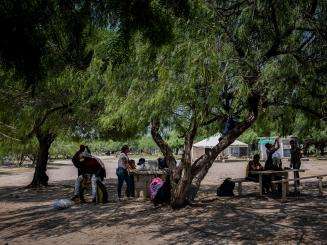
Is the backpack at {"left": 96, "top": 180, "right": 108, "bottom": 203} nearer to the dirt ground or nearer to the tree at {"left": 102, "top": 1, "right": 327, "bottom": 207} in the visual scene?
the dirt ground

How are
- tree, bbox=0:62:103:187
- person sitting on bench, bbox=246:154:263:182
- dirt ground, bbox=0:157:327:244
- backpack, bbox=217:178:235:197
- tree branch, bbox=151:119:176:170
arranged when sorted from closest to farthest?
dirt ground, bbox=0:157:327:244, tree branch, bbox=151:119:176:170, tree, bbox=0:62:103:187, backpack, bbox=217:178:235:197, person sitting on bench, bbox=246:154:263:182

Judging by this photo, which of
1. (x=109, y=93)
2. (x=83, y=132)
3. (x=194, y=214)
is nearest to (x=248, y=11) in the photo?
(x=109, y=93)

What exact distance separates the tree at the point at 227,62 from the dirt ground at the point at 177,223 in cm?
215

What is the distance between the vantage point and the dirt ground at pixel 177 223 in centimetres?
786

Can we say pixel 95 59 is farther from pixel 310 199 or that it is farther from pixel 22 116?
pixel 310 199

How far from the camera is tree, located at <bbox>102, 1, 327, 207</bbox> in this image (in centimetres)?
828

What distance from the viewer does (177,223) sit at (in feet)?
30.1

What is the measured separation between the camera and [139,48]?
9.18 meters

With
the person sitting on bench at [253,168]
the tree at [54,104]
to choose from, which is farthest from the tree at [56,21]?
the person sitting on bench at [253,168]

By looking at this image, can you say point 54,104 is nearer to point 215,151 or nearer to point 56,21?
point 215,151

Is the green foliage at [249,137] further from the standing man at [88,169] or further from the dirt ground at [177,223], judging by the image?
the dirt ground at [177,223]

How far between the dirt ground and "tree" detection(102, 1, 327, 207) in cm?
215

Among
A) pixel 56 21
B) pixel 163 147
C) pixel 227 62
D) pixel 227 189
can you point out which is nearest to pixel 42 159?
pixel 227 189

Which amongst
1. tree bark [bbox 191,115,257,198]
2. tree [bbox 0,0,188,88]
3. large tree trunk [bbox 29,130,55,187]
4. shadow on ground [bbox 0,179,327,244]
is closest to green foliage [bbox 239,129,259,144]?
large tree trunk [bbox 29,130,55,187]
